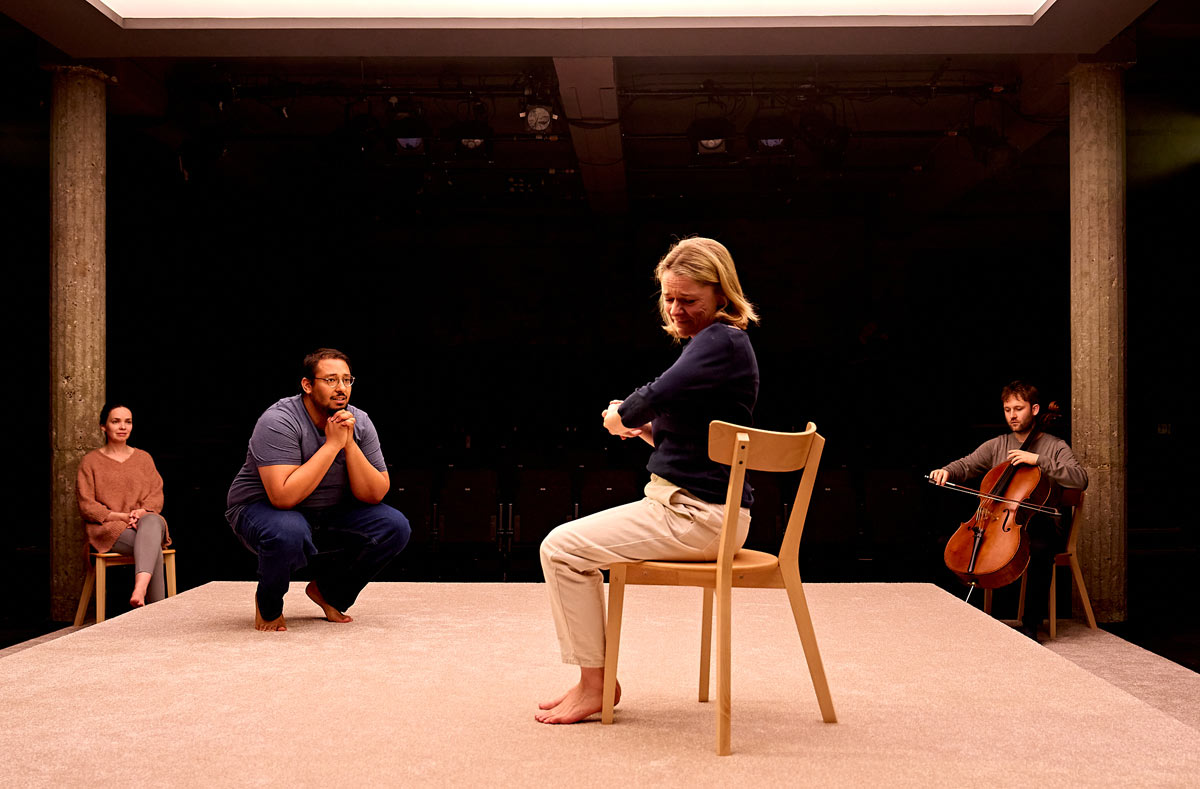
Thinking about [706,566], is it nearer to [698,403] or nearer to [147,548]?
[698,403]

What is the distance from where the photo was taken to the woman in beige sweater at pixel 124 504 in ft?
16.5

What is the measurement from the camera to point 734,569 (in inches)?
98.6

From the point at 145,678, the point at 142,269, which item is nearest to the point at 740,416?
the point at 145,678

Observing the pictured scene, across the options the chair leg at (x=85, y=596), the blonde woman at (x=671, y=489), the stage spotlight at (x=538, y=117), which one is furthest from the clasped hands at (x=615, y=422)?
the stage spotlight at (x=538, y=117)

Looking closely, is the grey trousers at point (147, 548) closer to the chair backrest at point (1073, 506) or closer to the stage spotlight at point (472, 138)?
the stage spotlight at point (472, 138)

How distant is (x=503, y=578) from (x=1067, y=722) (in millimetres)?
4710

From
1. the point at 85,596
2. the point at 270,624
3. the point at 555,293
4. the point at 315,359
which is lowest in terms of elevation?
the point at 85,596

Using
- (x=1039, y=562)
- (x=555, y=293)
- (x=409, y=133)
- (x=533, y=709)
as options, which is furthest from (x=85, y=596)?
(x=555, y=293)

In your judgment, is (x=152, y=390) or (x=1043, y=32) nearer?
(x=1043, y=32)

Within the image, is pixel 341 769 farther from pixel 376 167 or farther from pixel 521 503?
pixel 376 167

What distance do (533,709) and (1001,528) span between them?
264 centimetres

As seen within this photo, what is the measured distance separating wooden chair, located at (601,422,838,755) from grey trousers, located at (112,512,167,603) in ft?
10.6

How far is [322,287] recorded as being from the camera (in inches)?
468

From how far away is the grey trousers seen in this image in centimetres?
499
